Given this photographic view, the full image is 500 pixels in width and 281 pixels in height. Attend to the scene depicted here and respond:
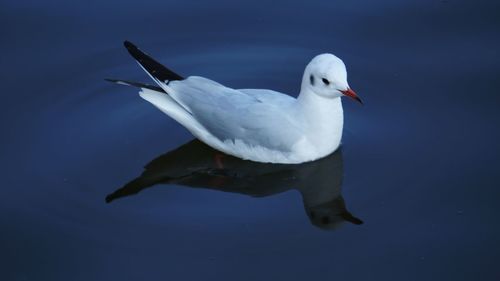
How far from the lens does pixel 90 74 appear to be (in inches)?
297

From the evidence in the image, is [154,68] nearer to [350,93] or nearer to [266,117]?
[266,117]

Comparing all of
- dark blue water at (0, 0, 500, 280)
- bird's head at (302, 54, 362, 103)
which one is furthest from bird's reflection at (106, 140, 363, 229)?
bird's head at (302, 54, 362, 103)

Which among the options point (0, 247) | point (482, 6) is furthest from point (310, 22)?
point (0, 247)

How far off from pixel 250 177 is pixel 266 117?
1.50 ft

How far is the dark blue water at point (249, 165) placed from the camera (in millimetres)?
5688

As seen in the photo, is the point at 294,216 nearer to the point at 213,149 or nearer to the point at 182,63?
→ the point at 213,149

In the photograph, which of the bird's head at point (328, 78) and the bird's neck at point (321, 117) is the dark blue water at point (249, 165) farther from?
the bird's head at point (328, 78)

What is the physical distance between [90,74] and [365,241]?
3.04 metres

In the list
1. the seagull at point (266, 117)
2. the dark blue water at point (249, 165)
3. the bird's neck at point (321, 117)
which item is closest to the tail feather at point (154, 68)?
the seagull at point (266, 117)

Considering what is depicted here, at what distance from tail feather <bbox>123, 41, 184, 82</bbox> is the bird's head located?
1063 mm

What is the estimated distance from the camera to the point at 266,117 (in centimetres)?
642

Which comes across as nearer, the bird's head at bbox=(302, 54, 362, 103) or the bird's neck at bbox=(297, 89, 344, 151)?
the bird's head at bbox=(302, 54, 362, 103)

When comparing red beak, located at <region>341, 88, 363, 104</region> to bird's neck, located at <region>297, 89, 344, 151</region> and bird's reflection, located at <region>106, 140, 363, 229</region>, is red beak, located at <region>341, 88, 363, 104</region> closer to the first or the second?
bird's neck, located at <region>297, 89, 344, 151</region>

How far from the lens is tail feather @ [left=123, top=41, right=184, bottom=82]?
22.1 ft
